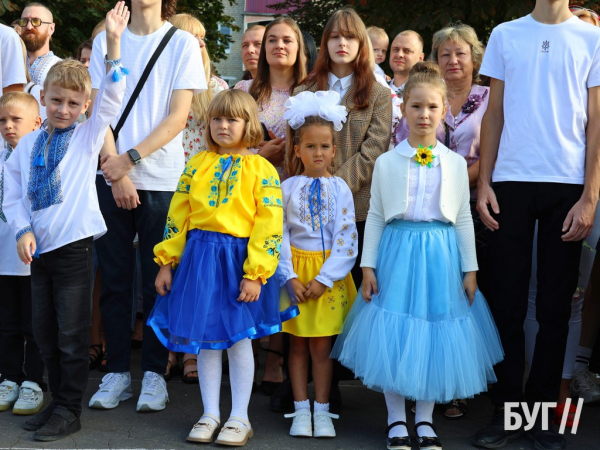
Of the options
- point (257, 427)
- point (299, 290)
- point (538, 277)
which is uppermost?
point (538, 277)

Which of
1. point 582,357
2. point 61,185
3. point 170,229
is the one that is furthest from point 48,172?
point 582,357

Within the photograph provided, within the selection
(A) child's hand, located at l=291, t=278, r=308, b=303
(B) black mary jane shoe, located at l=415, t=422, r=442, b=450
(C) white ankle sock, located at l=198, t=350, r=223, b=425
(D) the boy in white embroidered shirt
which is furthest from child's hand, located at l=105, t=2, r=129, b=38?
(B) black mary jane shoe, located at l=415, t=422, r=442, b=450

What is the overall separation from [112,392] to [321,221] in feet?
5.30

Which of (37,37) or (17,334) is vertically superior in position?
(37,37)

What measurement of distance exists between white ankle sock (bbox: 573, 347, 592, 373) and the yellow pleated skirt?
1685 mm

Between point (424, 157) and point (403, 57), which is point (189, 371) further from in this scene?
point (403, 57)

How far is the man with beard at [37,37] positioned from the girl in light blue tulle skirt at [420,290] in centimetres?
338

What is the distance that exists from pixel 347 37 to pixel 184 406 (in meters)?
2.45

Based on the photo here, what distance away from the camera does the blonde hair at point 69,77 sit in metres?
4.35

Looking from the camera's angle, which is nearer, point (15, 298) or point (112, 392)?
point (112, 392)

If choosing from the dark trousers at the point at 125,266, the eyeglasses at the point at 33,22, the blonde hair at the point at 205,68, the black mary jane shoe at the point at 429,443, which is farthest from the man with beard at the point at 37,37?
the black mary jane shoe at the point at 429,443

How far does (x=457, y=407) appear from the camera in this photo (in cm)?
481

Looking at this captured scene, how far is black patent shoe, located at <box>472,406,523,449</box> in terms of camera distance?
14.0 ft

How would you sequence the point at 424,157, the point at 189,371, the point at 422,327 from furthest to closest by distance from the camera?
the point at 189,371
the point at 424,157
the point at 422,327
